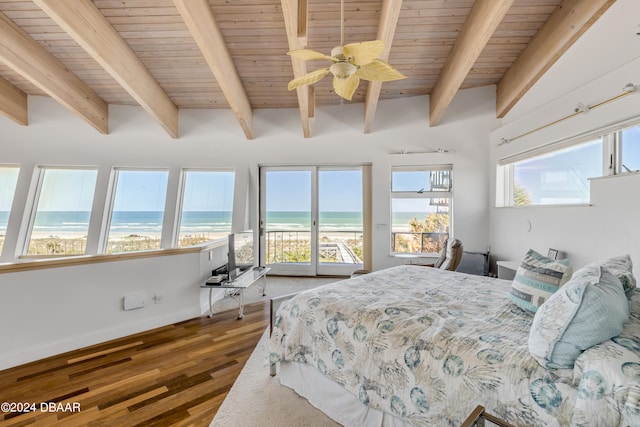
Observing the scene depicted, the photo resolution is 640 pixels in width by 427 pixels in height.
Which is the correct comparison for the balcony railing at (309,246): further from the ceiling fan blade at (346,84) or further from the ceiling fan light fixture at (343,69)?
the ceiling fan light fixture at (343,69)

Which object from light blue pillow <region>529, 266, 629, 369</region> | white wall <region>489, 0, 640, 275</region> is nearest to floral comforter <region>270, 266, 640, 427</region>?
light blue pillow <region>529, 266, 629, 369</region>

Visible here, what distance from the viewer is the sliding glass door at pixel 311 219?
4.84 metres

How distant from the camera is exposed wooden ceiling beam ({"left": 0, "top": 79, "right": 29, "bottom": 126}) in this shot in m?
4.05

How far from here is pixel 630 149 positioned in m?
2.26

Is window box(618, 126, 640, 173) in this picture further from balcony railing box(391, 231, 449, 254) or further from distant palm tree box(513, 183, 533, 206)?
balcony railing box(391, 231, 449, 254)

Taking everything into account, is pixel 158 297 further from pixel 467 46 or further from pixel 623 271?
pixel 467 46

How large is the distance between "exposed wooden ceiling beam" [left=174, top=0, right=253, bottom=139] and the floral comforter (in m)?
2.68

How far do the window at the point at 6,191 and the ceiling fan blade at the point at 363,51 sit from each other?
223 inches

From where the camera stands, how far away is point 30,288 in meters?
2.22

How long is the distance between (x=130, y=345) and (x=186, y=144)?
3.36 metres

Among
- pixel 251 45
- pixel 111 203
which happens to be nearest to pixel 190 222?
pixel 111 203

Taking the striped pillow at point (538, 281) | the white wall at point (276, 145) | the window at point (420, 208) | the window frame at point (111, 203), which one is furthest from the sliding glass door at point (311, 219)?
the striped pillow at point (538, 281)

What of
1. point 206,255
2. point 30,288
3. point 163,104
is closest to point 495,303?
point 206,255

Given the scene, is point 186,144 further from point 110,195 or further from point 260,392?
point 260,392
